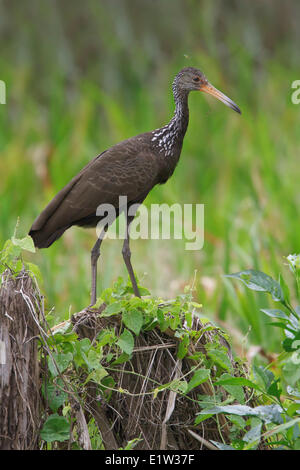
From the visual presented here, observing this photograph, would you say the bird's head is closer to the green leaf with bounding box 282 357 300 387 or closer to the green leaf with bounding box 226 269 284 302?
the green leaf with bounding box 226 269 284 302

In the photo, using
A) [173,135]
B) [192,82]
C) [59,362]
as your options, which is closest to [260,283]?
[59,362]

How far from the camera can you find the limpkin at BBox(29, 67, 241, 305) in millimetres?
3588

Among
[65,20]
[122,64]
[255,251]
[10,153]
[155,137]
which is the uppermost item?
[65,20]

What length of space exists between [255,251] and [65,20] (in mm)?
6112

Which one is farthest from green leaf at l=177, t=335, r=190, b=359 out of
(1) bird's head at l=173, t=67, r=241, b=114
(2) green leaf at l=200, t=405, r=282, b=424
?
(1) bird's head at l=173, t=67, r=241, b=114

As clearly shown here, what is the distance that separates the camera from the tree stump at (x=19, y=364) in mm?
2434

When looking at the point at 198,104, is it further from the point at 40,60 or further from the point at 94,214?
the point at 94,214

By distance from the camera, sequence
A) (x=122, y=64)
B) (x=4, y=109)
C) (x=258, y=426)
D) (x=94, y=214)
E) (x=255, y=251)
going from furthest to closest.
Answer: (x=122, y=64) < (x=4, y=109) < (x=255, y=251) < (x=94, y=214) < (x=258, y=426)

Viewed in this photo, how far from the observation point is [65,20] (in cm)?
1003

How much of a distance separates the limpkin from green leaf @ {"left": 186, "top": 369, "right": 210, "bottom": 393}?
2.56 feet

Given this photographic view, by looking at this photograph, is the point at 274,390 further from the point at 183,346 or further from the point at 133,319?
the point at 133,319

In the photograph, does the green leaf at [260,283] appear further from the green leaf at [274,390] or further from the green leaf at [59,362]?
the green leaf at [59,362]

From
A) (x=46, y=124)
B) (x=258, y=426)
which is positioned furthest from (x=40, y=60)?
(x=258, y=426)

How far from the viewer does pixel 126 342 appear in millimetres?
2684
